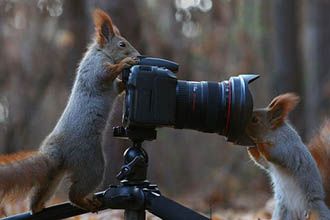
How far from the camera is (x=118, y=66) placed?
10.6 feet

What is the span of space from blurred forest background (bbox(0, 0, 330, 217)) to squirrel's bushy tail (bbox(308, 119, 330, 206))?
3879 millimetres

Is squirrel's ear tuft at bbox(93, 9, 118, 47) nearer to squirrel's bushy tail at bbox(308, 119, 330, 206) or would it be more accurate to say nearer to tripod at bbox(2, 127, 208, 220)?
tripod at bbox(2, 127, 208, 220)

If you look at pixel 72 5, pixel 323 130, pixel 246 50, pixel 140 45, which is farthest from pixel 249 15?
pixel 323 130

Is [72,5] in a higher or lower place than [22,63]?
higher

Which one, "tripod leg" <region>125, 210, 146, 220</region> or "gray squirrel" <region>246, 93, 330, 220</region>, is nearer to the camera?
"tripod leg" <region>125, 210, 146, 220</region>

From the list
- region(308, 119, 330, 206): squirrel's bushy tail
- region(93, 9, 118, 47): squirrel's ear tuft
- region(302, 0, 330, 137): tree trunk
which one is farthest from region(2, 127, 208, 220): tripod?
region(302, 0, 330, 137): tree trunk

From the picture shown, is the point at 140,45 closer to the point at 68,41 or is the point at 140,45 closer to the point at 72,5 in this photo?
the point at 72,5

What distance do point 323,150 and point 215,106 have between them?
78cm

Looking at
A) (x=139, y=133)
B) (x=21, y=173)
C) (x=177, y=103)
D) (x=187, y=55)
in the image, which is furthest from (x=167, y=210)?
(x=187, y=55)

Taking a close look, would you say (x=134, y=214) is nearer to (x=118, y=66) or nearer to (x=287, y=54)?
(x=118, y=66)

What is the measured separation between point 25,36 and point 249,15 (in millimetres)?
4797

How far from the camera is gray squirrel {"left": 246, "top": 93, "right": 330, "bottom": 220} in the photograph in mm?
3373

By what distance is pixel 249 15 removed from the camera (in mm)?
13508

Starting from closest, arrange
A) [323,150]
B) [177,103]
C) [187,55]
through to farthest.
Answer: [177,103] → [323,150] → [187,55]
